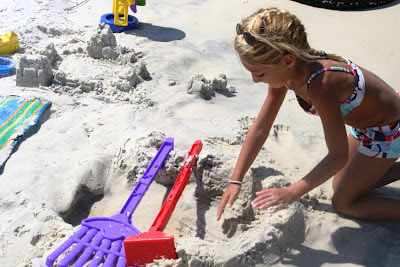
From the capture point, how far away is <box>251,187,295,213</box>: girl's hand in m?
1.53

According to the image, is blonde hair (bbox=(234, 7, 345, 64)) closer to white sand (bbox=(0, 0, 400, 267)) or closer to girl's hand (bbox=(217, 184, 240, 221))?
girl's hand (bbox=(217, 184, 240, 221))

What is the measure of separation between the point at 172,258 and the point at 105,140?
3.02 feet

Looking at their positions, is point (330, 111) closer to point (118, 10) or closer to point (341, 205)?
point (341, 205)

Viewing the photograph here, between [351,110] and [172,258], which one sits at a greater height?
[351,110]

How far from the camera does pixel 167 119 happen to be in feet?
8.39

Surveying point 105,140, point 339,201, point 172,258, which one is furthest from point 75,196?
point 339,201

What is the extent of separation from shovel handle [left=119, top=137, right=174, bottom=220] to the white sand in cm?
4

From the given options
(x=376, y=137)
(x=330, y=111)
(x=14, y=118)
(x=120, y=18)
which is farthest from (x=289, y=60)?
(x=120, y=18)

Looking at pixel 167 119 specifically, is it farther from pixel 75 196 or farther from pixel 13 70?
pixel 13 70

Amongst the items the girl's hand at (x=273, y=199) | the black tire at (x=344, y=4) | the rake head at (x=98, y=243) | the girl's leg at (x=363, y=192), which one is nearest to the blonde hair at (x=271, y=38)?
the girl's hand at (x=273, y=199)

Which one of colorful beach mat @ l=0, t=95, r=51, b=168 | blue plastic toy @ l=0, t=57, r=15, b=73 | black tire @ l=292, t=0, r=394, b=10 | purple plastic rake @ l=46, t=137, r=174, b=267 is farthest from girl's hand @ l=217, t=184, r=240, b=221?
black tire @ l=292, t=0, r=394, b=10

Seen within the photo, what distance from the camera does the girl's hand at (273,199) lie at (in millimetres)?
1534

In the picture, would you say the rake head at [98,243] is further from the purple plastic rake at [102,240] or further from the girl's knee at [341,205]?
the girl's knee at [341,205]

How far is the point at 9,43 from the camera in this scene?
128 inches
